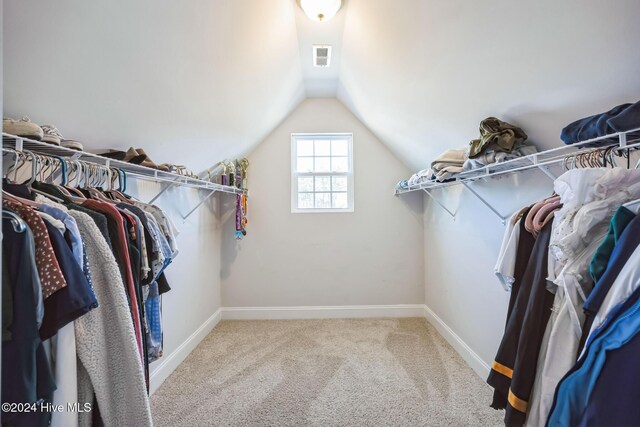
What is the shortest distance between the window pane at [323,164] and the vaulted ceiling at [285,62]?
1.06 m

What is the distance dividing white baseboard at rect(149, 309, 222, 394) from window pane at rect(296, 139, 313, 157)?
6.75ft

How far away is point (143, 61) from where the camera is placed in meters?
1.24

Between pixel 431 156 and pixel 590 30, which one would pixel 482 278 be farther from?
pixel 590 30

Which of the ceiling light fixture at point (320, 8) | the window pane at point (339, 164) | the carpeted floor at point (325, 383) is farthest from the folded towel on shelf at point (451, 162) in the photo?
the window pane at point (339, 164)

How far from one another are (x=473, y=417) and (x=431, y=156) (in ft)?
6.18

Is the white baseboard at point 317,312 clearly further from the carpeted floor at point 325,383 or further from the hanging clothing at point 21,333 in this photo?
the hanging clothing at point 21,333

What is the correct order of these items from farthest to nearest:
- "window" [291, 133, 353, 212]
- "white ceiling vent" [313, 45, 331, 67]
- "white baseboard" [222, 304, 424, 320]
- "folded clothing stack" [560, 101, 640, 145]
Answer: "window" [291, 133, 353, 212] < "white baseboard" [222, 304, 424, 320] < "white ceiling vent" [313, 45, 331, 67] < "folded clothing stack" [560, 101, 640, 145]

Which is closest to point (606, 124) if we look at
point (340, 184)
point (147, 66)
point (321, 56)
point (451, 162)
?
point (451, 162)

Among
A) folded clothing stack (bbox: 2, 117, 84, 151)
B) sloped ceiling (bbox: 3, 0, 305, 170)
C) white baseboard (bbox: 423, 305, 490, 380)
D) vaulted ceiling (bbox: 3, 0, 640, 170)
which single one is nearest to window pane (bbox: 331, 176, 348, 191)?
vaulted ceiling (bbox: 3, 0, 640, 170)

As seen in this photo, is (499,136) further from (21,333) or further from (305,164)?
(305,164)

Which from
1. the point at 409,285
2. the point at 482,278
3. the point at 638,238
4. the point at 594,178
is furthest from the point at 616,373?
the point at 409,285

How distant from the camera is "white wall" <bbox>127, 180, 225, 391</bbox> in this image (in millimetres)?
1986

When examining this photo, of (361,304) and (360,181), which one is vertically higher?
(360,181)

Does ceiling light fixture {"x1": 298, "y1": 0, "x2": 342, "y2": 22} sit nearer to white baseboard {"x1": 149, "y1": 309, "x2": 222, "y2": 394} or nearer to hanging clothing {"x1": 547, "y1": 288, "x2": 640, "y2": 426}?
hanging clothing {"x1": 547, "y1": 288, "x2": 640, "y2": 426}
